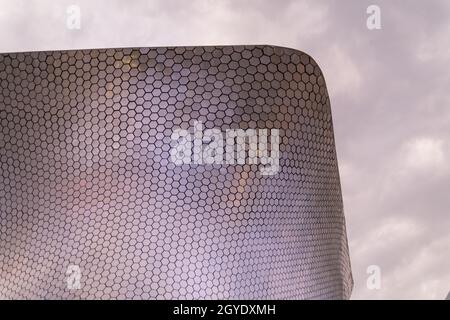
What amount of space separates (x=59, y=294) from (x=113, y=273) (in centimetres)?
27

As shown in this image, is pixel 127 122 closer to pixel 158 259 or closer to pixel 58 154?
pixel 58 154

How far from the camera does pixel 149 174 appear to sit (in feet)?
6.79

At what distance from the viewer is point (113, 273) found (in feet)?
7.13

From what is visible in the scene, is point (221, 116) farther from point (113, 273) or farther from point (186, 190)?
point (113, 273)

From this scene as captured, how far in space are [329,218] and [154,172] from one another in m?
0.95

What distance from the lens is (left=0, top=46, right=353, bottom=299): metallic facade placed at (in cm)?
201

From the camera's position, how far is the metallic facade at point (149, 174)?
79.0 inches

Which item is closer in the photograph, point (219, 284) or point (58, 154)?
point (58, 154)

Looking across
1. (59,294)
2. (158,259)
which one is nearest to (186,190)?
(158,259)
